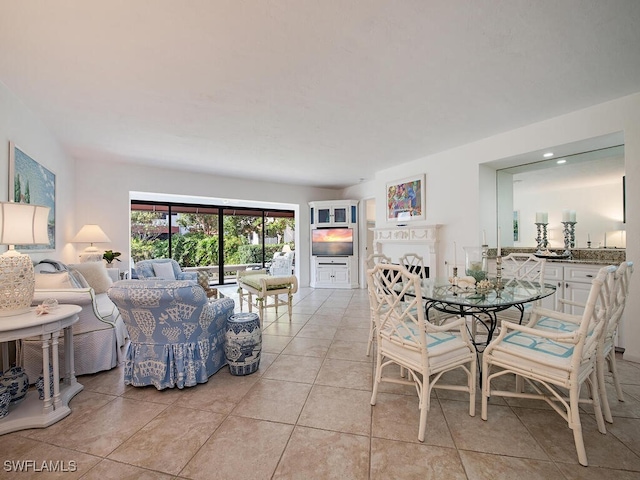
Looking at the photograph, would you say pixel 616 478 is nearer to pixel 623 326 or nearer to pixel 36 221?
pixel 623 326

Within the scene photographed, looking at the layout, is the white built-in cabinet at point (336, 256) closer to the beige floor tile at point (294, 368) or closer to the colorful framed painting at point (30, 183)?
the beige floor tile at point (294, 368)

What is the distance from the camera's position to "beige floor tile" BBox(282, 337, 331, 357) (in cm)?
293

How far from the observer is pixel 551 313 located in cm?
203

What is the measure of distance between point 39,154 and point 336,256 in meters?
5.35

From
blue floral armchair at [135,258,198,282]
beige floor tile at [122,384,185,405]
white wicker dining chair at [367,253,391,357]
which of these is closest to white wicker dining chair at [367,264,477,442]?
white wicker dining chair at [367,253,391,357]

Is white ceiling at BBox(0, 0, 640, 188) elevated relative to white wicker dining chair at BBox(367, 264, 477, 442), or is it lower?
elevated

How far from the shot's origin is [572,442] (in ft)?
5.31

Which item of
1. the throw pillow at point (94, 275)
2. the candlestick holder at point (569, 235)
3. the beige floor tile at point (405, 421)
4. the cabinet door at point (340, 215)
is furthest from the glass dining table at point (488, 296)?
the cabinet door at point (340, 215)

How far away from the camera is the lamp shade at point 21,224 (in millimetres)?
1794

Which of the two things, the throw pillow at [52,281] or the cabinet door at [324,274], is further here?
the cabinet door at [324,274]

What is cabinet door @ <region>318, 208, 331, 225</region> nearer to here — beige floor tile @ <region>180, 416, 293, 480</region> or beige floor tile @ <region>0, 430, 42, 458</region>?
beige floor tile @ <region>180, 416, 293, 480</region>

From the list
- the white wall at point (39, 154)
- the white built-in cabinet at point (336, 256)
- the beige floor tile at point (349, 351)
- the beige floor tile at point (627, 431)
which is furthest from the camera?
the white built-in cabinet at point (336, 256)

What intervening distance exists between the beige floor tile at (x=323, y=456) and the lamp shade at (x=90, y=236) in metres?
4.37
